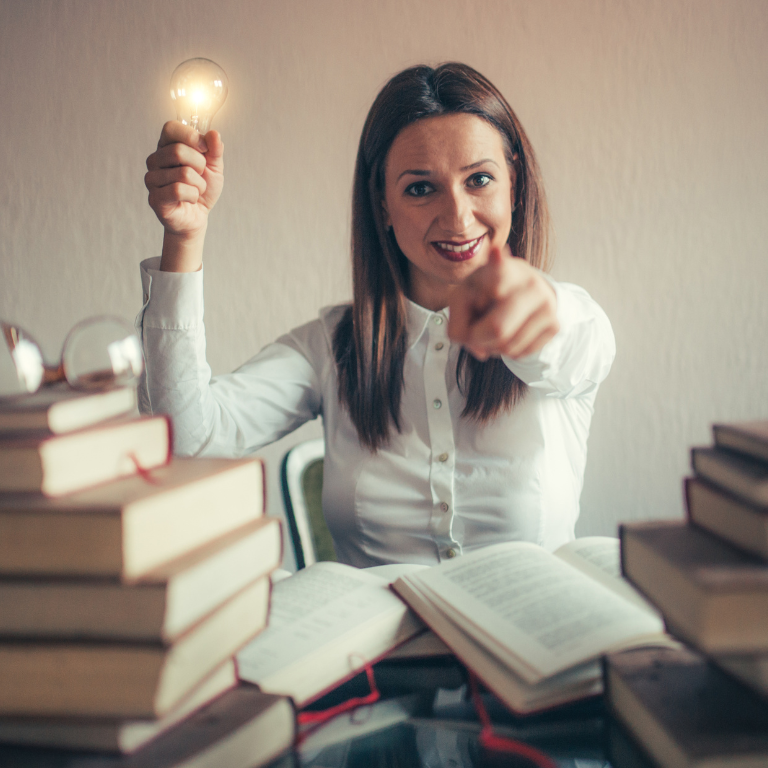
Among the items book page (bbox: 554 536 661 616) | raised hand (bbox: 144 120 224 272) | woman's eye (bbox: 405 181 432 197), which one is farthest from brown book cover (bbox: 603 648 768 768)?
woman's eye (bbox: 405 181 432 197)

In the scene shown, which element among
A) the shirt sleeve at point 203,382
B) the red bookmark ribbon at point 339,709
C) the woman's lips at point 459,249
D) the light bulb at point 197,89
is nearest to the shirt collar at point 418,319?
the woman's lips at point 459,249

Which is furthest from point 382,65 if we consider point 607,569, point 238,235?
point 607,569

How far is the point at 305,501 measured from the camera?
138cm

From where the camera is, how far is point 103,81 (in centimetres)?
178

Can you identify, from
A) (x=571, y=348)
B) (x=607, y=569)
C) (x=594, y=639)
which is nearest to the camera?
(x=594, y=639)

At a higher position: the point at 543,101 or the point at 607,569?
the point at 543,101

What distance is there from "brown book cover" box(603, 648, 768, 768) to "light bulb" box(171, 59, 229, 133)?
33.1 inches

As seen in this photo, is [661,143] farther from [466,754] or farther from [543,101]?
[466,754]

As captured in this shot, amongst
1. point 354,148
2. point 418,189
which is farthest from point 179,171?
point 354,148

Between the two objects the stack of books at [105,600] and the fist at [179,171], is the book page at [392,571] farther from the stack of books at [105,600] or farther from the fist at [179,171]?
the fist at [179,171]

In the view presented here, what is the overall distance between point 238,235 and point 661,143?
3.86ft

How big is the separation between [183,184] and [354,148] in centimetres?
103

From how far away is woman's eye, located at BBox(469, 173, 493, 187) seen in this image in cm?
108

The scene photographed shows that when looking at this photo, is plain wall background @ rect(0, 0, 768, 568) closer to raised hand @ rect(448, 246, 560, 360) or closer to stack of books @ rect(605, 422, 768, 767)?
raised hand @ rect(448, 246, 560, 360)
